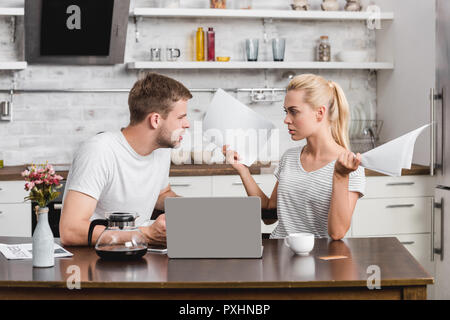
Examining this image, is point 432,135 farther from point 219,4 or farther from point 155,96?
point 155,96

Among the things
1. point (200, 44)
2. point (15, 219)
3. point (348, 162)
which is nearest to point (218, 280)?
point (348, 162)

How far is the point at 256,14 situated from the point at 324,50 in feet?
2.04

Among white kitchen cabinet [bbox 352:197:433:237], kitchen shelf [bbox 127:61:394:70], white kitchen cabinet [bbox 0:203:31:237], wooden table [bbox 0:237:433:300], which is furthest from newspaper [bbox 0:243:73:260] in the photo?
white kitchen cabinet [bbox 352:197:433:237]

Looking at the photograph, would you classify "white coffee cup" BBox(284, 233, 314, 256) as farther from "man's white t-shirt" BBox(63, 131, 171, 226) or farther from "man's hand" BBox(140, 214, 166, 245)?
"man's white t-shirt" BBox(63, 131, 171, 226)

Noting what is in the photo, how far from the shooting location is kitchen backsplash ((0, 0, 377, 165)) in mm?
4449

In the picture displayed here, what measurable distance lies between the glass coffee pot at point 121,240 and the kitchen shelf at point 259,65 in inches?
100

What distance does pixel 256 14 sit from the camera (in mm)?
4402

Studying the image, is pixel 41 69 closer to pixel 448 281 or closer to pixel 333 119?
pixel 333 119

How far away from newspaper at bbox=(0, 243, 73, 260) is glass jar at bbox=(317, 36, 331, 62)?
10.1 feet

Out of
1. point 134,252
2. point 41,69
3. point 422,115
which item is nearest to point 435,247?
point 422,115

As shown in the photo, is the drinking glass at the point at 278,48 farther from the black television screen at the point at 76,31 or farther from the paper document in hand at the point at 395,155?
the paper document in hand at the point at 395,155

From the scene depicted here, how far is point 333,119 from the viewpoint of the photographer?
243 centimetres

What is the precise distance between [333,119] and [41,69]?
9.11 feet

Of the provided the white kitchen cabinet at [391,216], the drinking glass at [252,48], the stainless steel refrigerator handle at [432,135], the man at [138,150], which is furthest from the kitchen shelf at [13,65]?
the stainless steel refrigerator handle at [432,135]
